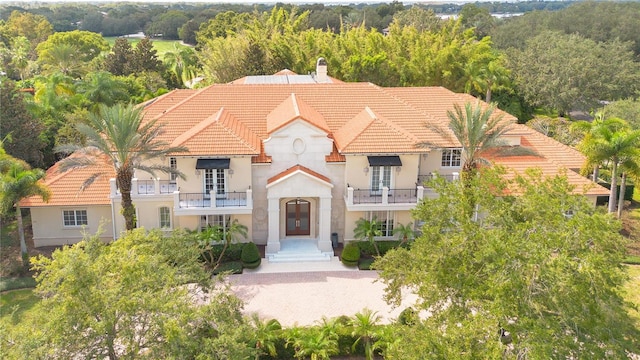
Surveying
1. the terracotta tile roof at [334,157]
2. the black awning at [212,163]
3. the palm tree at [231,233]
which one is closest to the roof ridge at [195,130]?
the black awning at [212,163]

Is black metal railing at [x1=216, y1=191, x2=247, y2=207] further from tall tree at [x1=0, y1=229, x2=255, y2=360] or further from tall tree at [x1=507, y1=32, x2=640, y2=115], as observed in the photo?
tall tree at [x1=507, y1=32, x2=640, y2=115]

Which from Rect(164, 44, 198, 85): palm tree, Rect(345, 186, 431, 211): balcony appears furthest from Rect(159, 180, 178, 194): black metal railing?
Rect(164, 44, 198, 85): palm tree

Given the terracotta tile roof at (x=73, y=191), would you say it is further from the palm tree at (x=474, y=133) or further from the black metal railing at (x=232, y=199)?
the palm tree at (x=474, y=133)

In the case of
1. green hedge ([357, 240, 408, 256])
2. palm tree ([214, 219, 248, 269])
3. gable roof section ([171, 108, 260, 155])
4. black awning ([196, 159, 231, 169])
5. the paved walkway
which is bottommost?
the paved walkway

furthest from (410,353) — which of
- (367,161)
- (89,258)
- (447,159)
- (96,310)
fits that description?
(447,159)

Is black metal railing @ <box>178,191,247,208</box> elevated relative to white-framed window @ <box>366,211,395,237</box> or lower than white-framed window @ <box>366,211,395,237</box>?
elevated
